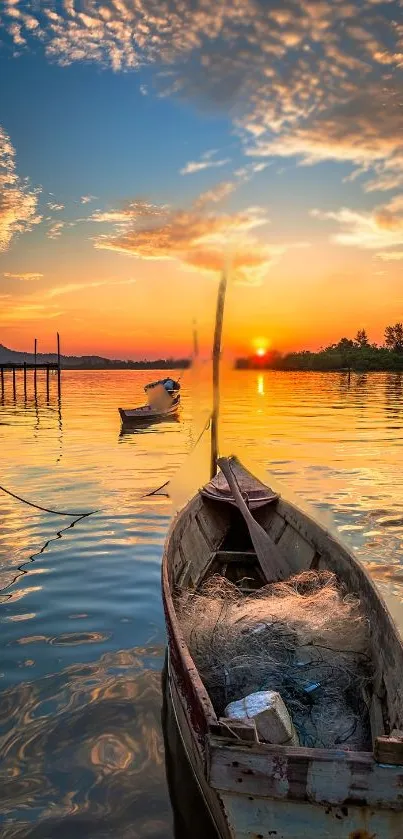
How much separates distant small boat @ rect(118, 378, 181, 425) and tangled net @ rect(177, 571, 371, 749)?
2857cm

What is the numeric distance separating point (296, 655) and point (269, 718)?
1.79 metres

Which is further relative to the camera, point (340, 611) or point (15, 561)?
point (15, 561)

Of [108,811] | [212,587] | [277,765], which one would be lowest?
[108,811]

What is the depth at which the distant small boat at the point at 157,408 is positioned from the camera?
3534cm

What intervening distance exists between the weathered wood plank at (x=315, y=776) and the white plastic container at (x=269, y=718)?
0.36 meters

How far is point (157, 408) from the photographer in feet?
134

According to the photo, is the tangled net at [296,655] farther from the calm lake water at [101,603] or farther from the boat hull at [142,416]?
the boat hull at [142,416]

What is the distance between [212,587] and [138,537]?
4.81 m

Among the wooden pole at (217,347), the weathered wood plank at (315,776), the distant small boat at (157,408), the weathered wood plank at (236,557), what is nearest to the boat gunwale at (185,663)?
the weathered wood plank at (315,776)

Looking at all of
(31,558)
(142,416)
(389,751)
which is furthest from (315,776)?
(142,416)

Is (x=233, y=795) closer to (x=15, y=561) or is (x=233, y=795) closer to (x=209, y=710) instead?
(x=209, y=710)

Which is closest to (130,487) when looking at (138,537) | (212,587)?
(138,537)

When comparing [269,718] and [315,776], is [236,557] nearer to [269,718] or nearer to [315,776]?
[269,718]

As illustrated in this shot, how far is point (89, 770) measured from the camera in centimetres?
545
